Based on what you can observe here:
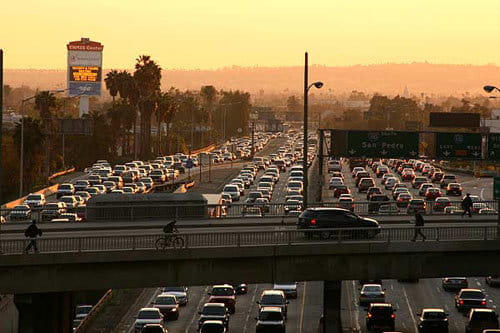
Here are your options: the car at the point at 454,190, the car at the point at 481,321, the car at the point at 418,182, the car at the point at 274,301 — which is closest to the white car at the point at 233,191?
the car at the point at 454,190

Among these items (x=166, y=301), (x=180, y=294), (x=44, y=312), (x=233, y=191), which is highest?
(x=233, y=191)

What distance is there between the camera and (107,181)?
384 feet

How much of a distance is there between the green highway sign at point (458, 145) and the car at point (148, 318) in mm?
17367

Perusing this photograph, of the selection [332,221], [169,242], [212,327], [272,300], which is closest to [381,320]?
[272,300]

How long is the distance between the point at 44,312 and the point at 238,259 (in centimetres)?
710

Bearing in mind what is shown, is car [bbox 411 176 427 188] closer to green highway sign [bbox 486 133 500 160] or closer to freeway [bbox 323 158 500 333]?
freeway [bbox 323 158 500 333]

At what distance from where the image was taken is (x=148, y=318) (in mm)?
53125

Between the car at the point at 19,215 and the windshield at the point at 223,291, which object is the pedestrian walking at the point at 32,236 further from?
the windshield at the point at 223,291

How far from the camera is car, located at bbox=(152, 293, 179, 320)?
5772 centimetres

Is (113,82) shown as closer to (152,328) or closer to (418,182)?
(418,182)

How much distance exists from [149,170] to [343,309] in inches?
3198

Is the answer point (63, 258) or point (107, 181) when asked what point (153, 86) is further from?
point (63, 258)

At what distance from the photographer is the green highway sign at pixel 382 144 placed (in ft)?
205

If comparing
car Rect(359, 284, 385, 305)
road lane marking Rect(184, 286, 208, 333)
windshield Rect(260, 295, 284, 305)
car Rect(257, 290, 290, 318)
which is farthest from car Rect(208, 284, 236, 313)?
car Rect(359, 284, 385, 305)
